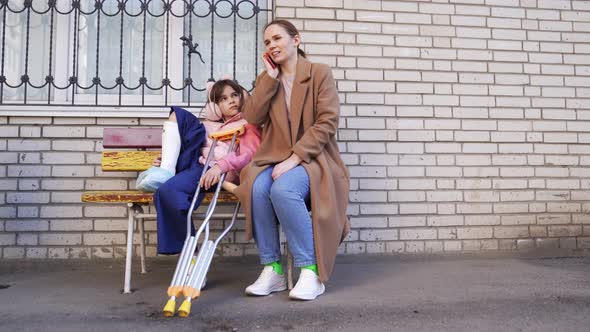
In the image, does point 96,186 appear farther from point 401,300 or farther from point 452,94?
point 452,94

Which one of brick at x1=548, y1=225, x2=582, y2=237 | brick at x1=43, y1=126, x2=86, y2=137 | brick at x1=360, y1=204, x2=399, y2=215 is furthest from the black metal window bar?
brick at x1=548, y1=225, x2=582, y2=237

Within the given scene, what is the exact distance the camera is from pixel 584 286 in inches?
120

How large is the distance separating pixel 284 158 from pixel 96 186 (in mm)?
1721

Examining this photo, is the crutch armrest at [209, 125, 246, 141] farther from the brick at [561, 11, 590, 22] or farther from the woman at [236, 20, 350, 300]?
the brick at [561, 11, 590, 22]

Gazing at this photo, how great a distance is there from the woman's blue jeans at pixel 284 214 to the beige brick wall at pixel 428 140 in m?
1.03

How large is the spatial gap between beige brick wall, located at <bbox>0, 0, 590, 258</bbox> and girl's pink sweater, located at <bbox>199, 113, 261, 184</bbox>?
820 mm

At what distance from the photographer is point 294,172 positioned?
2.78 m

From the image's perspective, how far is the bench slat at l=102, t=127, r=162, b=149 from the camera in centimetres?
345

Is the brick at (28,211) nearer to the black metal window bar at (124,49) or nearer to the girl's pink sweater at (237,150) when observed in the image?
the black metal window bar at (124,49)

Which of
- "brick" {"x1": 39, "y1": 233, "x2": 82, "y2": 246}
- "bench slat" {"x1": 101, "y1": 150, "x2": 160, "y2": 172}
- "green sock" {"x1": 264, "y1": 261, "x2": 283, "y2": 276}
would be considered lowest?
"green sock" {"x1": 264, "y1": 261, "x2": 283, "y2": 276}

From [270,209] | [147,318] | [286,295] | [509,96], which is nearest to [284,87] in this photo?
[270,209]

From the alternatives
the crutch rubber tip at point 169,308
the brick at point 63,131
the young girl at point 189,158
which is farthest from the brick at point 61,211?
the crutch rubber tip at point 169,308

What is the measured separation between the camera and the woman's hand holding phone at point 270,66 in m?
2.96

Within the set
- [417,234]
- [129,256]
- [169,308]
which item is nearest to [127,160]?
[129,256]
